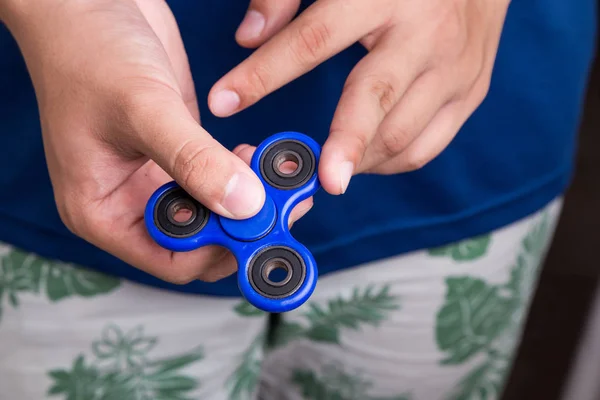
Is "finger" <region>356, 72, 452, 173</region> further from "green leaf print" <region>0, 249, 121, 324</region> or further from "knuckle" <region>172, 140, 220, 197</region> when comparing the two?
"green leaf print" <region>0, 249, 121, 324</region>

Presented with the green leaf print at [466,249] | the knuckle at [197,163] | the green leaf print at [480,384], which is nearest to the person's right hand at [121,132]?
the knuckle at [197,163]

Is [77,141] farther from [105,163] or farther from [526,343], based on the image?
[526,343]

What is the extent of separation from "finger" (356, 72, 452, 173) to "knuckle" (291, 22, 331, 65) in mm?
72

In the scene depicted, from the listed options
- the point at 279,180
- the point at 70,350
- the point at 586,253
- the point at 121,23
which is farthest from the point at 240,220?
the point at 586,253

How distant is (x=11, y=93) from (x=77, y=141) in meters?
0.13

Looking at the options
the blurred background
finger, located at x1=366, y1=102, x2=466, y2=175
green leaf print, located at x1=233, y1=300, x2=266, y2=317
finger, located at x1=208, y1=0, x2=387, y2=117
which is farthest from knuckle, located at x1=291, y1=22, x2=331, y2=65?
the blurred background

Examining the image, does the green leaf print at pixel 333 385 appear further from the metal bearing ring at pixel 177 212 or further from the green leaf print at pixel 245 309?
the metal bearing ring at pixel 177 212

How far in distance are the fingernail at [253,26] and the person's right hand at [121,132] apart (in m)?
0.06

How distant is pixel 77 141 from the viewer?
449mm

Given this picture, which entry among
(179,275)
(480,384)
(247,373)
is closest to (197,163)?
(179,275)

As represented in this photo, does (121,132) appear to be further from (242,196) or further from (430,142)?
(430,142)

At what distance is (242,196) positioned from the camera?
0.40 meters

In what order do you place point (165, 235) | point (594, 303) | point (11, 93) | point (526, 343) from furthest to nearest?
1. point (526, 343)
2. point (594, 303)
3. point (11, 93)
4. point (165, 235)

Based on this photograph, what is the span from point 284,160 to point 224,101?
0.20 ft
